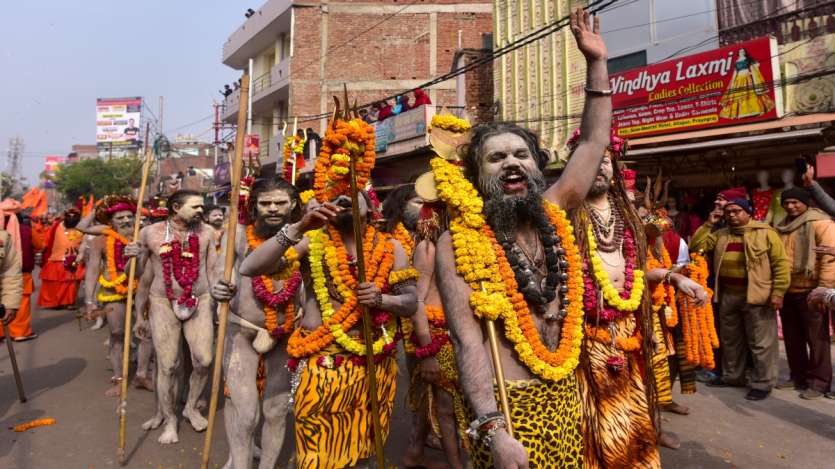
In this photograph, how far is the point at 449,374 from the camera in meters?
3.84

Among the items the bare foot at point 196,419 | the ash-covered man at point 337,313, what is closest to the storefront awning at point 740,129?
the ash-covered man at point 337,313

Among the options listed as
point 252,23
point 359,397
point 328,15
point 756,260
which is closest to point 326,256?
point 359,397

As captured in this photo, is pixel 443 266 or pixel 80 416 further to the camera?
pixel 80 416

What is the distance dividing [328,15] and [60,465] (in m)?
23.5

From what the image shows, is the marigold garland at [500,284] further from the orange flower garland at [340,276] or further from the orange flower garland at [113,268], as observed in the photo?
the orange flower garland at [113,268]

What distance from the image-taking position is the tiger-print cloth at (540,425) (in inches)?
87.2

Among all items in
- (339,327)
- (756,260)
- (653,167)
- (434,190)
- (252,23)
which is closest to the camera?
(434,190)

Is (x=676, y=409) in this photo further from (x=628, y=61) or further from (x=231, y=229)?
(x=628, y=61)

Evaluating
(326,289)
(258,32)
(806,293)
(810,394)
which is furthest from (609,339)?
(258,32)

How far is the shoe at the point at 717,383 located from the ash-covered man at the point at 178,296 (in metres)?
5.72

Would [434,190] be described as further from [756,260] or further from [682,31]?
[682,31]

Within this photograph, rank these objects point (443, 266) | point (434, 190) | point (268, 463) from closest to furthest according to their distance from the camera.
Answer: point (443, 266)
point (434, 190)
point (268, 463)

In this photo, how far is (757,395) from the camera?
612 cm

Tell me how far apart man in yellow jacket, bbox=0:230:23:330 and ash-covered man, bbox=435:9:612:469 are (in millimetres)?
5220
